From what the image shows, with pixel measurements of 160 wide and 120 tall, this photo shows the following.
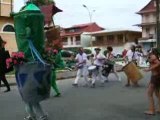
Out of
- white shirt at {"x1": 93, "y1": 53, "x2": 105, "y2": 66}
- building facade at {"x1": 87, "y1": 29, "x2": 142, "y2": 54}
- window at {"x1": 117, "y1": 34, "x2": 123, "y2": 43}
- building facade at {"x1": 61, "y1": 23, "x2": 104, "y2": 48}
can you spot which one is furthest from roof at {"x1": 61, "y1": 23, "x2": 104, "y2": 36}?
white shirt at {"x1": 93, "y1": 53, "x2": 105, "y2": 66}

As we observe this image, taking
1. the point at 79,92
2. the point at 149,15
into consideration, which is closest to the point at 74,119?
the point at 79,92

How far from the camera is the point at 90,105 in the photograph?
12.4m

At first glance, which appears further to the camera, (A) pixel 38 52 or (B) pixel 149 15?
(B) pixel 149 15

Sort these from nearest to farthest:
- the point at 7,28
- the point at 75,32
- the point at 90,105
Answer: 1. the point at 90,105
2. the point at 7,28
3. the point at 75,32

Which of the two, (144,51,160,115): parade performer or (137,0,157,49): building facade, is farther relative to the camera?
(137,0,157,49): building facade

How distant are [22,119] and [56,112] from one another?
1154 millimetres

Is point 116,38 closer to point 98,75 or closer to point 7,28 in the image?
point 7,28

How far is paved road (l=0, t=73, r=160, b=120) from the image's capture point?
10555 mm

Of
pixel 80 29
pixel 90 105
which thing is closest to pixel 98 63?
pixel 90 105

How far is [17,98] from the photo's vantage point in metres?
14.6

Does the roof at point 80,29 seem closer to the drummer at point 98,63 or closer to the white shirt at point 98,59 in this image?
the drummer at point 98,63

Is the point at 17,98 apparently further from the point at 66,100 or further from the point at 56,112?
the point at 56,112

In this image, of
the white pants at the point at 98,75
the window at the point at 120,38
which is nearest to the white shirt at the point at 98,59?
the white pants at the point at 98,75

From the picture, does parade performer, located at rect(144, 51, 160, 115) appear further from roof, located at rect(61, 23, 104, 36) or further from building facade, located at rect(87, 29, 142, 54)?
roof, located at rect(61, 23, 104, 36)
